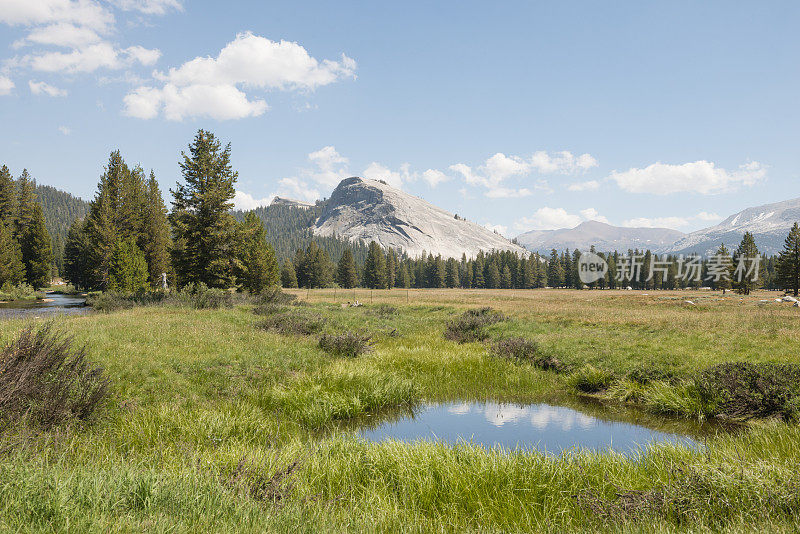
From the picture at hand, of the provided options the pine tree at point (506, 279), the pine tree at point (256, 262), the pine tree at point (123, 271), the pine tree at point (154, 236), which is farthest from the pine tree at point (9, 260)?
the pine tree at point (506, 279)

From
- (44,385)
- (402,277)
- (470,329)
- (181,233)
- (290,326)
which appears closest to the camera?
(44,385)

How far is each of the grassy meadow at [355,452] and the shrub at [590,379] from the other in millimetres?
60

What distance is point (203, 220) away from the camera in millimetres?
32281

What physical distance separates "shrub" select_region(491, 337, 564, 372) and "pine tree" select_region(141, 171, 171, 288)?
49.8 metres

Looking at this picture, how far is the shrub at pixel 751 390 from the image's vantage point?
9469mm

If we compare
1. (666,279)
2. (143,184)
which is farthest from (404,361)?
(666,279)

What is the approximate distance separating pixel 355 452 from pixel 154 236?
185 ft

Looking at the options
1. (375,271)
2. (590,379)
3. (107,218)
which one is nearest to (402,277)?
(375,271)

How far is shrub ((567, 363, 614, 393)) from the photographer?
523 inches

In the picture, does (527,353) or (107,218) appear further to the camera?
(107,218)

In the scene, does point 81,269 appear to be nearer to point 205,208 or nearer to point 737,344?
point 205,208

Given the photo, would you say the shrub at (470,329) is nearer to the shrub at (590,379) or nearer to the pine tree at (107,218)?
the shrub at (590,379)

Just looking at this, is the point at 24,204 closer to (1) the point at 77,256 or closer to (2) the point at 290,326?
(1) the point at 77,256

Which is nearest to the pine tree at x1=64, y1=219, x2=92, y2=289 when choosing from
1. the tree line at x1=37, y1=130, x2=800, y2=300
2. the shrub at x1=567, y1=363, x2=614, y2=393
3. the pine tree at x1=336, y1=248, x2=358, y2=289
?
the tree line at x1=37, y1=130, x2=800, y2=300
